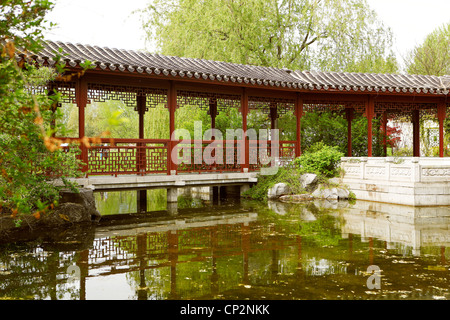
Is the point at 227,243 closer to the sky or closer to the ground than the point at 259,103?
closer to the ground

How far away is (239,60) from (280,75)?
3.06 metres

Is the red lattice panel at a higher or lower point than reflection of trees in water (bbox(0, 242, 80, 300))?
higher

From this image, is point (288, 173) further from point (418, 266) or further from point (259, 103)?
point (418, 266)

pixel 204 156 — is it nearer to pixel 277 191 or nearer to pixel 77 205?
pixel 277 191

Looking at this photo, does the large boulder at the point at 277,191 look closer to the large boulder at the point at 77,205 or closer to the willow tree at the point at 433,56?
the large boulder at the point at 77,205

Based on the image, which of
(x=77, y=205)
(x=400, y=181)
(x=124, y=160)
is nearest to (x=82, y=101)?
(x=124, y=160)

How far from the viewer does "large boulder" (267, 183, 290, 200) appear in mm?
11781

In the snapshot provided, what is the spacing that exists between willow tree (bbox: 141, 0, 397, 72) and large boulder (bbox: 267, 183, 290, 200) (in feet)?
19.2

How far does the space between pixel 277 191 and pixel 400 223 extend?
4.11 m

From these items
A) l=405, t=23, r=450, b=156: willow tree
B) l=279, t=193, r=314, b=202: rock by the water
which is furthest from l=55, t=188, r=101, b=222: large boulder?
l=405, t=23, r=450, b=156: willow tree

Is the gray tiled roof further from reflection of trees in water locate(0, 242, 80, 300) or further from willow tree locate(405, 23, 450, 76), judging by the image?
willow tree locate(405, 23, 450, 76)

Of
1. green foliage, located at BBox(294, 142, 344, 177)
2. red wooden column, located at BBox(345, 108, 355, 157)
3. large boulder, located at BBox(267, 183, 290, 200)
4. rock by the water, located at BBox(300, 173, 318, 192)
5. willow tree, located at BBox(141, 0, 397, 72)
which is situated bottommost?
large boulder, located at BBox(267, 183, 290, 200)

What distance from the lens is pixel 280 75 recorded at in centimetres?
1323
